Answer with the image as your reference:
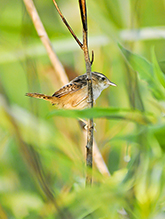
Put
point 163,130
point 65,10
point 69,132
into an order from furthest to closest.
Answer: point 65,10
point 69,132
point 163,130

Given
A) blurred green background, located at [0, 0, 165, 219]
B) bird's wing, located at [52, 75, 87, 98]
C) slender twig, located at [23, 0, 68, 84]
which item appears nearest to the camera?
blurred green background, located at [0, 0, 165, 219]

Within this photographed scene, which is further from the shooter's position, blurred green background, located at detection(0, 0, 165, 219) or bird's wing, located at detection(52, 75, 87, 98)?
bird's wing, located at detection(52, 75, 87, 98)

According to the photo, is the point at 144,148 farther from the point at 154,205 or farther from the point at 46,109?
the point at 46,109

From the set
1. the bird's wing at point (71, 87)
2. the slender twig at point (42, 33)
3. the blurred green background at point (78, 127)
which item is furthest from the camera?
the bird's wing at point (71, 87)

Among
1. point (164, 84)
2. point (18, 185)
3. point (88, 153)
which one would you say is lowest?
point (18, 185)

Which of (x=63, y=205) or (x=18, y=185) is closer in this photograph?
(x=63, y=205)

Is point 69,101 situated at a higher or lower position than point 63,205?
higher

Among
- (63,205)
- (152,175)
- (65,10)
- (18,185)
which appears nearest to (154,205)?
(152,175)

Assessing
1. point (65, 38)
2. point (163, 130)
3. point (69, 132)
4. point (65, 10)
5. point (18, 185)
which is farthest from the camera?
point (65, 10)
